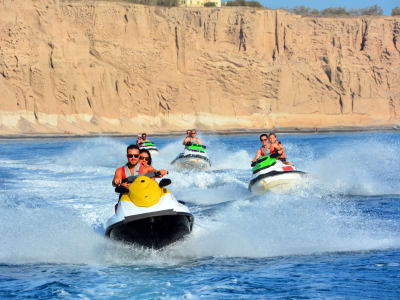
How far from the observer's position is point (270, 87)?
70.6 metres

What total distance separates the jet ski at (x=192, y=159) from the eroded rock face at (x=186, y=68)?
4038 centimetres

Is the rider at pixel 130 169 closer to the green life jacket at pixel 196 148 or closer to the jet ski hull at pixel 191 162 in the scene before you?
the jet ski hull at pixel 191 162

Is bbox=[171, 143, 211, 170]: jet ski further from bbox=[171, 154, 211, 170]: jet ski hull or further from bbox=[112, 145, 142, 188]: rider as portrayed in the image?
bbox=[112, 145, 142, 188]: rider

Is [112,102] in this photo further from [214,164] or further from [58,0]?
[214,164]

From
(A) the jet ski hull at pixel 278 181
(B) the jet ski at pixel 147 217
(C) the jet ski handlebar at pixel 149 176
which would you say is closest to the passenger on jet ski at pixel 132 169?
(C) the jet ski handlebar at pixel 149 176

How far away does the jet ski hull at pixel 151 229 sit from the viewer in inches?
308

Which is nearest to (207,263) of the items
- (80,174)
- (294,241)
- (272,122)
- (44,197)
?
(294,241)

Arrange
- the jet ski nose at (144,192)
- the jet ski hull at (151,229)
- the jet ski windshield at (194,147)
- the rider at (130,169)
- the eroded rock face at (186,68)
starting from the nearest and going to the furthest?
Answer: the jet ski hull at (151,229), the jet ski nose at (144,192), the rider at (130,169), the jet ski windshield at (194,147), the eroded rock face at (186,68)

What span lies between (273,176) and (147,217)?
21.1 feet

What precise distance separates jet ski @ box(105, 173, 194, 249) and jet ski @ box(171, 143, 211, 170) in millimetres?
13261

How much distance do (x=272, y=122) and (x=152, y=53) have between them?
1535 centimetres

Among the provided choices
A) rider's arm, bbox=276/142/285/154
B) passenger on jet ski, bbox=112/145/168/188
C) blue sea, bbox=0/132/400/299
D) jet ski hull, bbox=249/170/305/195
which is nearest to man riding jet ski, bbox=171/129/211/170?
blue sea, bbox=0/132/400/299

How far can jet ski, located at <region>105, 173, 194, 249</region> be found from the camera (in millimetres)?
7859

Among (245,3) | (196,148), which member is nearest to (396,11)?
(245,3)
